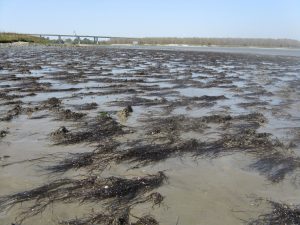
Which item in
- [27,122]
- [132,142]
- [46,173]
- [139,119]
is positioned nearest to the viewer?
[46,173]

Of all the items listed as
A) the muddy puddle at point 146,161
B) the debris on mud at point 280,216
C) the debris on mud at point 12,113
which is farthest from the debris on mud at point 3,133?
the debris on mud at point 280,216

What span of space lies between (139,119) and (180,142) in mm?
2456

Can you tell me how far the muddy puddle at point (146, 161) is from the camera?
5.32m

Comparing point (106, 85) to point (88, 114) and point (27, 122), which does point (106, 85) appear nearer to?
point (88, 114)

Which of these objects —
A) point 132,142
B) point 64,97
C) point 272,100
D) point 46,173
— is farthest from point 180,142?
point 272,100

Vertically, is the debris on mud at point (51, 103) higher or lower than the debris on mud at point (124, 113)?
lower

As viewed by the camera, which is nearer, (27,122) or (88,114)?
(27,122)

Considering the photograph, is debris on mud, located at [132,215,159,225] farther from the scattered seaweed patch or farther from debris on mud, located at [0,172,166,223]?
the scattered seaweed patch

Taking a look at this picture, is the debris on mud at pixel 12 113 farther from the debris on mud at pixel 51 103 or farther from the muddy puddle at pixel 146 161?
the debris on mud at pixel 51 103

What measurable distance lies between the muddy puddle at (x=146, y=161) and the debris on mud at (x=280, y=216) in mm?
13

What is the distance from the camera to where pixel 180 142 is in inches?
331

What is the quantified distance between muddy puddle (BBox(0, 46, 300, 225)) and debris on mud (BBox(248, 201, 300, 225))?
13 mm

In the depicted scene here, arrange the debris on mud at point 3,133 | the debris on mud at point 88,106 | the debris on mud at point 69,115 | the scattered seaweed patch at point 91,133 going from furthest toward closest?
1. the debris on mud at point 88,106
2. the debris on mud at point 69,115
3. the debris on mud at point 3,133
4. the scattered seaweed patch at point 91,133

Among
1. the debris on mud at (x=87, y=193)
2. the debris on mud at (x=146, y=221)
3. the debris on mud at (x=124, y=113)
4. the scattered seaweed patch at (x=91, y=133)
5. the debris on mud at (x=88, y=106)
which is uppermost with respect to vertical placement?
the debris on mud at (x=87, y=193)
